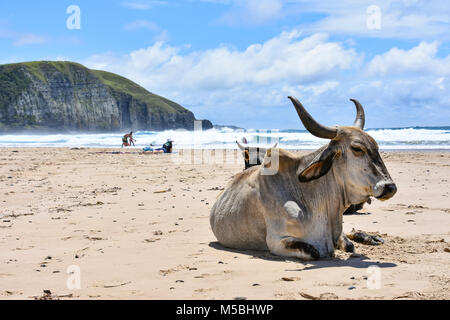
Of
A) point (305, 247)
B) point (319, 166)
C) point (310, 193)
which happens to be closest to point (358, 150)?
point (319, 166)

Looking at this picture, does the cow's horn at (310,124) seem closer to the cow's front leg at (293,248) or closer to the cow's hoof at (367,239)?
the cow's front leg at (293,248)

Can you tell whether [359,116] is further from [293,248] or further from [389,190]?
[293,248]

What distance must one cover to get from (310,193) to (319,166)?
1.36 ft

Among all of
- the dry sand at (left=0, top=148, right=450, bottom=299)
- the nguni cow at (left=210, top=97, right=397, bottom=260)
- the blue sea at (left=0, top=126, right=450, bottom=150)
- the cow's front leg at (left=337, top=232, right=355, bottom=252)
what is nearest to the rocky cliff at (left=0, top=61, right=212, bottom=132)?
the blue sea at (left=0, top=126, right=450, bottom=150)

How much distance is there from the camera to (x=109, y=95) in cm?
13175

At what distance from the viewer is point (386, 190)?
5.54 metres

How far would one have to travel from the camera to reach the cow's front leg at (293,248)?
5949 mm

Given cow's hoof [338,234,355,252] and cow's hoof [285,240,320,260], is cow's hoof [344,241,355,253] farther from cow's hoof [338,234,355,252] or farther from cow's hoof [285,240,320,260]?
cow's hoof [285,240,320,260]

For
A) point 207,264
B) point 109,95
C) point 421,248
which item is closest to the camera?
point 207,264

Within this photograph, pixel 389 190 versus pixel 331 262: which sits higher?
pixel 389 190
